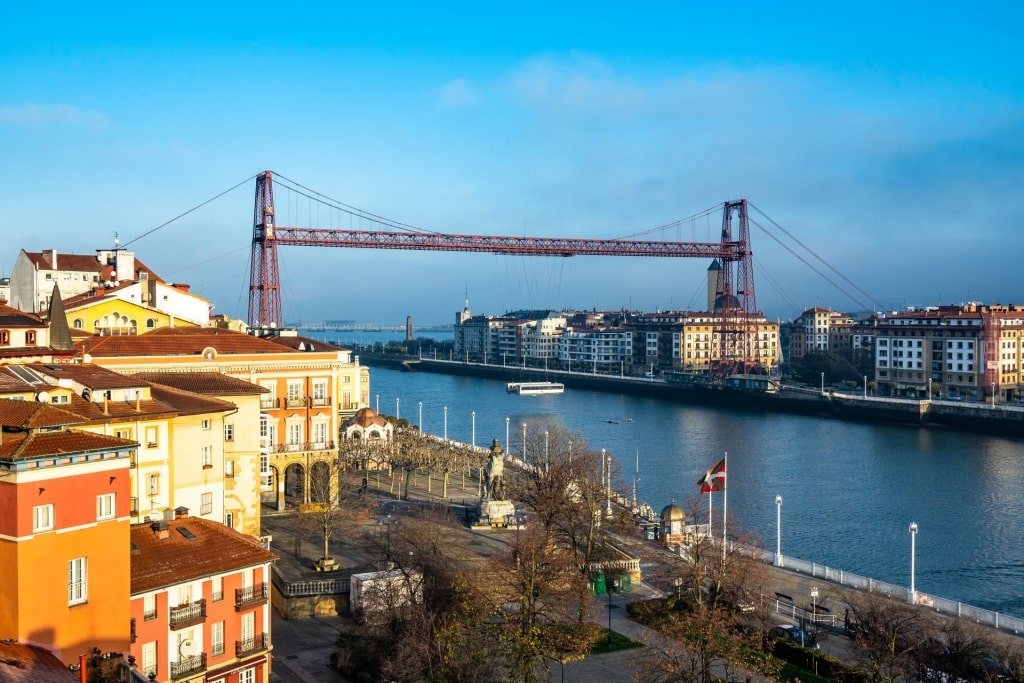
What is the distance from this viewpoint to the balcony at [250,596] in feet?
26.3

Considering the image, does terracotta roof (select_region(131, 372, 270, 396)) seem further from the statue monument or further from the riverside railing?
the riverside railing

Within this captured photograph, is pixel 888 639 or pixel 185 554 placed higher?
pixel 185 554

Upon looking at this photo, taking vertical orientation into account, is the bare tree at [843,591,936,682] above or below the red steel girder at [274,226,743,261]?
below

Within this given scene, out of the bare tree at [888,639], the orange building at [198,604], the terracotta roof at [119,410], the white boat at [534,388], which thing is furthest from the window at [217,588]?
the white boat at [534,388]

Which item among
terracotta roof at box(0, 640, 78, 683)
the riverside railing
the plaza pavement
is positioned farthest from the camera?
the riverside railing

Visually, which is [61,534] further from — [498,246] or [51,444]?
[498,246]

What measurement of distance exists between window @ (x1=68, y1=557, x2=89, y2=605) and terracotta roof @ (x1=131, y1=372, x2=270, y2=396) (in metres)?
5.51

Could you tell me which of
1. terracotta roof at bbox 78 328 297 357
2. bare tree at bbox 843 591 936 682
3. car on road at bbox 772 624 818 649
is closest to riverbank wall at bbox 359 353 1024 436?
car on road at bbox 772 624 818 649

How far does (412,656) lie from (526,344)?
205ft

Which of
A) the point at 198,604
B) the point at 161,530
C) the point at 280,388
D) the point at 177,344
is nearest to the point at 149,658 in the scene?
the point at 198,604

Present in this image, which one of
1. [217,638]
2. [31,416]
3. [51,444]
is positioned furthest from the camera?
[217,638]

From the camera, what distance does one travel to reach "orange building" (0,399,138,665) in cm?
603

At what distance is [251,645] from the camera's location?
26.5ft

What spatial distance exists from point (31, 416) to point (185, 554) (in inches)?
78.7
